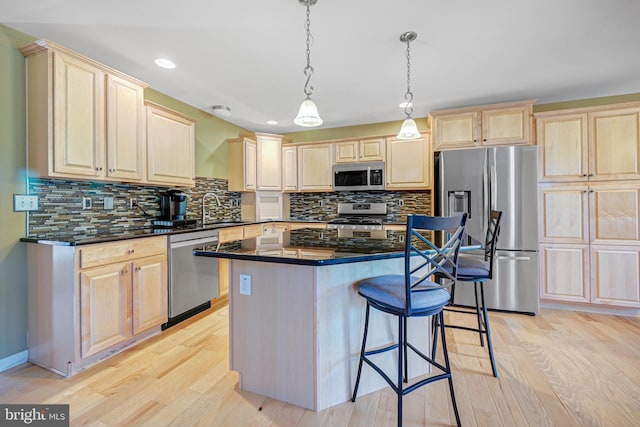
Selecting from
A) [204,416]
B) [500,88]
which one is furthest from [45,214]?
[500,88]

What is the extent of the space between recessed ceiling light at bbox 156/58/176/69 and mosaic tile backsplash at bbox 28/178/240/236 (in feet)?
3.91

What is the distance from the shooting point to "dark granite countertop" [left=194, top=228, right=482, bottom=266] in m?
1.37

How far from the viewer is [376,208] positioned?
443 cm

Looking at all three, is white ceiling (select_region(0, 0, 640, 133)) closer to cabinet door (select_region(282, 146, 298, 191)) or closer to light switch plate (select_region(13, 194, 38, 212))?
light switch plate (select_region(13, 194, 38, 212))

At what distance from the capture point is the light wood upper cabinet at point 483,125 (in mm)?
3232

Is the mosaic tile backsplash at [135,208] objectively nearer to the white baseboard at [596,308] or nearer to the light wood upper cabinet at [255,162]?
the light wood upper cabinet at [255,162]

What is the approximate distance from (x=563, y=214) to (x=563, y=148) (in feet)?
2.37

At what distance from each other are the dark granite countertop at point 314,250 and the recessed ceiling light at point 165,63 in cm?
187

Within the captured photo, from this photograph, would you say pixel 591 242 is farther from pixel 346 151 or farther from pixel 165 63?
pixel 165 63

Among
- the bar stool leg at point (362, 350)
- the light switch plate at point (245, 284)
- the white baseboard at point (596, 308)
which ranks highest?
the light switch plate at point (245, 284)

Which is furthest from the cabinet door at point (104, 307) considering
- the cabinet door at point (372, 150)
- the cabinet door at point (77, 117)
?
the cabinet door at point (372, 150)

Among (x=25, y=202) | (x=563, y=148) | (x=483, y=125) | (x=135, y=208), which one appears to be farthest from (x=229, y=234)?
(x=563, y=148)

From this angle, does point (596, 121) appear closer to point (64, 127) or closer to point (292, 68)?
point (292, 68)

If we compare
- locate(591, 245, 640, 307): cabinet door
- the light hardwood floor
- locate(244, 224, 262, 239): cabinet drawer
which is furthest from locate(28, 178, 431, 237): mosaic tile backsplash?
locate(591, 245, 640, 307): cabinet door
